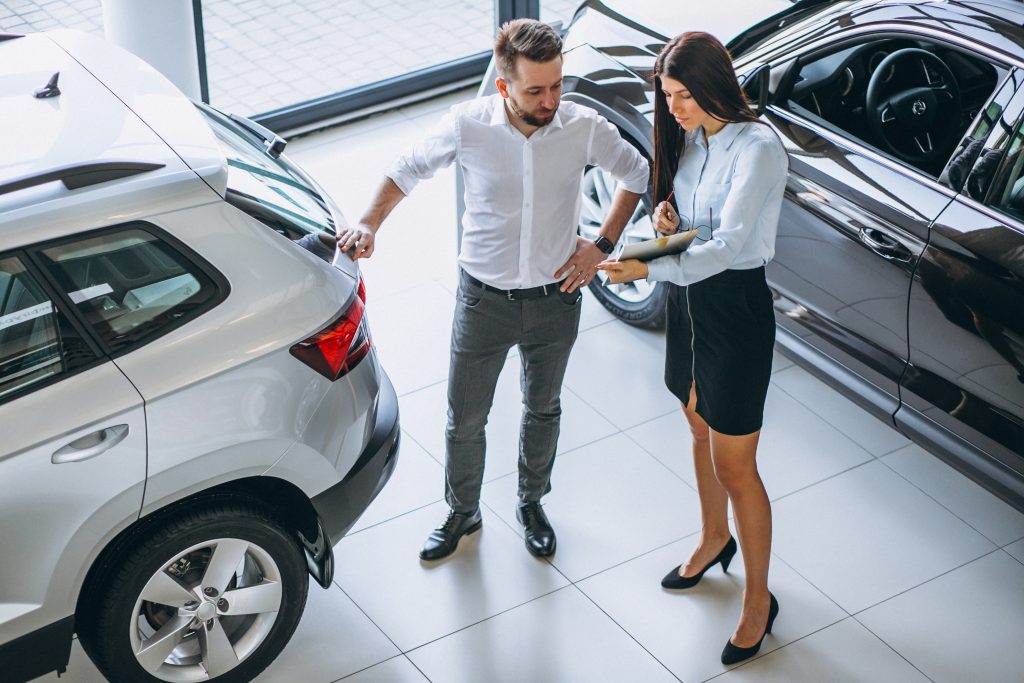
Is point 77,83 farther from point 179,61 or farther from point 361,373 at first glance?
point 179,61

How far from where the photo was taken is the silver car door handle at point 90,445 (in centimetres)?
280

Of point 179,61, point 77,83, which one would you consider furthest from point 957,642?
point 179,61

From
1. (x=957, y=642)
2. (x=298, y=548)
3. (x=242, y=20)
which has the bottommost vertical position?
(x=957, y=642)

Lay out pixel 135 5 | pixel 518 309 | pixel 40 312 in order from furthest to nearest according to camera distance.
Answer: pixel 135 5 → pixel 518 309 → pixel 40 312

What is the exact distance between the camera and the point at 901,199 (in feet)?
12.7

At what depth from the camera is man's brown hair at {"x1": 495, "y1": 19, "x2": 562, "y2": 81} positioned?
3.10 m

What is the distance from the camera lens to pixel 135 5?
5.60 meters

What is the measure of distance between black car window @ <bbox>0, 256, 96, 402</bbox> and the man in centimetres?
81

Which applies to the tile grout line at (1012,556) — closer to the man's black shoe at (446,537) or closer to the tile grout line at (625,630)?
the tile grout line at (625,630)

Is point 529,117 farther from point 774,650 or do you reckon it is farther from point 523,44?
point 774,650

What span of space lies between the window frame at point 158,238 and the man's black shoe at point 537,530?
57.5 inches

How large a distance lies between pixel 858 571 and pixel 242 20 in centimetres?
438

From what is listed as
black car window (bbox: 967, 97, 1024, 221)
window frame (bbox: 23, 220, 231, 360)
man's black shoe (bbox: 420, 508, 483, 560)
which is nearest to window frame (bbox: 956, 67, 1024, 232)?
black car window (bbox: 967, 97, 1024, 221)

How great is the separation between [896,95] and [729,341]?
4.75 feet
